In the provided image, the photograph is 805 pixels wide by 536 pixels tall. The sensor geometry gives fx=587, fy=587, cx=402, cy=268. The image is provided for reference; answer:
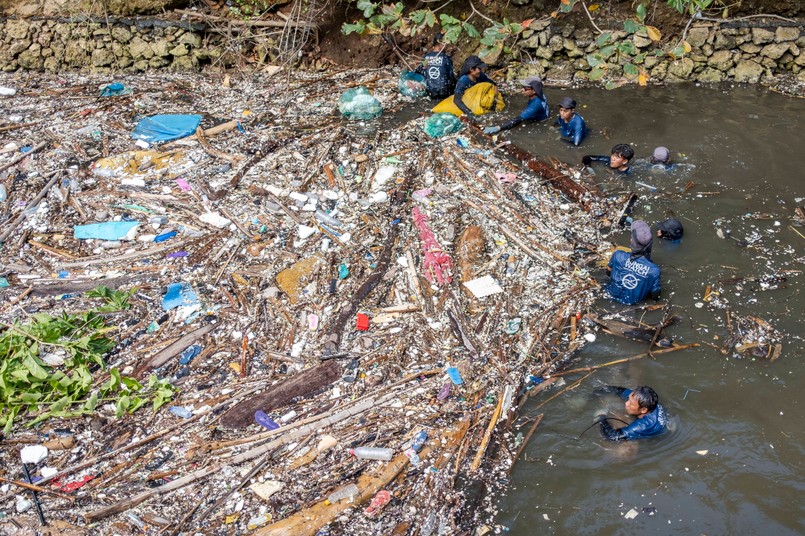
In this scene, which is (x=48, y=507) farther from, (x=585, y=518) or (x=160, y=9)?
(x=160, y=9)

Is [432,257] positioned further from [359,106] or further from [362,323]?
[359,106]

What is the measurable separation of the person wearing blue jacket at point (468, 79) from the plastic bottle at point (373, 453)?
20.3 ft

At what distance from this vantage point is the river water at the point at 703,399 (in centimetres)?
465

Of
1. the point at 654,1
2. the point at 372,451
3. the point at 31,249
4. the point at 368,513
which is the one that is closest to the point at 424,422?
the point at 372,451

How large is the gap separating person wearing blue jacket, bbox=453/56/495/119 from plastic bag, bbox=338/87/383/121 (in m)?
1.33

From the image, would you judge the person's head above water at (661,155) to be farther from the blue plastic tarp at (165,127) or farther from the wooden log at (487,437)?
the blue plastic tarp at (165,127)

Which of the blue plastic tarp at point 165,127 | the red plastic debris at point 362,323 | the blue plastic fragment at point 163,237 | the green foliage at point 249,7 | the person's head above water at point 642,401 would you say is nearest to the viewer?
the person's head above water at point 642,401

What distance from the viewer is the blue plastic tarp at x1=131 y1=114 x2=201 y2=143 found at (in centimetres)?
927

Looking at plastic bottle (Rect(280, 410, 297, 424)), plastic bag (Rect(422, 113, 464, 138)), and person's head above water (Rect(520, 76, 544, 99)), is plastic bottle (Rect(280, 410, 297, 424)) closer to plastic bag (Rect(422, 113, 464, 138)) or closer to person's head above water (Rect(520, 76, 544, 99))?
plastic bag (Rect(422, 113, 464, 138))

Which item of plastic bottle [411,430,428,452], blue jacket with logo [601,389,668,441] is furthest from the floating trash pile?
blue jacket with logo [601,389,668,441]

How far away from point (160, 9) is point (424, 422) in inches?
412

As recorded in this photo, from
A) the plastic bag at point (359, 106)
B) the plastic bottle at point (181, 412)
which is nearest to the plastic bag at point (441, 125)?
the plastic bag at point (359, 106)

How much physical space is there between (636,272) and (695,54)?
6193 mm

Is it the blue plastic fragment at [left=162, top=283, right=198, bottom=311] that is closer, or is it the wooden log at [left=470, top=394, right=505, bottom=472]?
the wooden log at [left=470, top=394, right=505, bottom=472]
